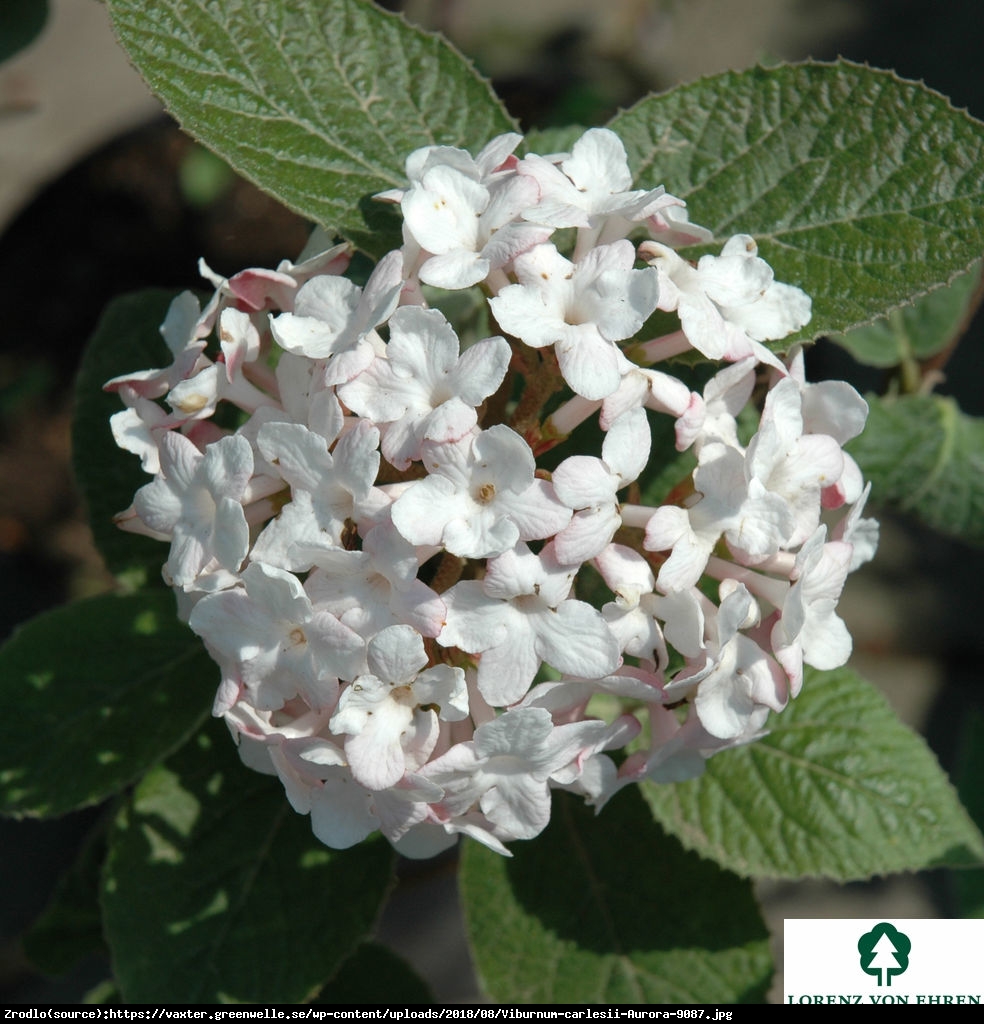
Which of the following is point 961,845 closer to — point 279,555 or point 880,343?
point 880,343

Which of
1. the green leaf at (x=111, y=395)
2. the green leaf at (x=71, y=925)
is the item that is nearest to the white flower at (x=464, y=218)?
the green leaf at (x=111, y=395)

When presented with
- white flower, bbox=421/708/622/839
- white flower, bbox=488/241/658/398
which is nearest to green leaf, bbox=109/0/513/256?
white flower, bbox=488/241/658/398

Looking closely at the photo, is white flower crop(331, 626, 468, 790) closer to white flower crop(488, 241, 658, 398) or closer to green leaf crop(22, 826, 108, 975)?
white flower crop(488, 241, 658, 398)

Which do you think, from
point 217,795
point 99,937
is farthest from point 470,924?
point 99,937

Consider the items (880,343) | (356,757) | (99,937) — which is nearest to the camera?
(356,757)

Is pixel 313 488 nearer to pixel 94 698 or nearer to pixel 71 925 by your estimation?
pixel 94 698

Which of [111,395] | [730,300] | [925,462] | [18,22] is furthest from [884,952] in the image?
[18,22]
